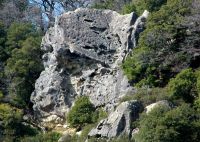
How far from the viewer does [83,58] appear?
3148 centimetres

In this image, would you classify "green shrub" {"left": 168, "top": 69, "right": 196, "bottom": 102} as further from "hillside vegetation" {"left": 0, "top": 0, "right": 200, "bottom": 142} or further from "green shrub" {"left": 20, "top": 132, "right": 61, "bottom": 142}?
"green shrub" {"left": 20, "top": 132, "right": 61, "bottom": 142}

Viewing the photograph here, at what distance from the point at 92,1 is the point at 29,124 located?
1854 cm

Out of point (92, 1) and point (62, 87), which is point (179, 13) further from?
point (92, 1)

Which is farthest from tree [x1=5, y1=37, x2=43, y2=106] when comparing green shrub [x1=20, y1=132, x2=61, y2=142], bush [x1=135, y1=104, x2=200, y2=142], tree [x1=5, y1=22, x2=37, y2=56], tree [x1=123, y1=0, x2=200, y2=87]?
bush [x1=135, y1=104, x2=200, y2=142]

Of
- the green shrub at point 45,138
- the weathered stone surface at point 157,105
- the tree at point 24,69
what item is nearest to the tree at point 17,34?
the tree at point 24,69

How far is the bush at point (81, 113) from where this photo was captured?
29391 mm

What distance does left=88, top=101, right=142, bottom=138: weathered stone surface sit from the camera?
25.0 meters

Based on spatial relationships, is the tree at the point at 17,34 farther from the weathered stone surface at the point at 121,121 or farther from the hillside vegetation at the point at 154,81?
the weathered stone surface at the point at 121,121

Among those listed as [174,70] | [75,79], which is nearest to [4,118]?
[75,79]

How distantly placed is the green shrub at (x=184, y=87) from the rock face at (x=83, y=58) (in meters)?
4.25

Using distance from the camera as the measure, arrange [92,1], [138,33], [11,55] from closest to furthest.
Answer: [138,33]
[11,55]
[92,1]

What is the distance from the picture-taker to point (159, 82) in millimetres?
28594

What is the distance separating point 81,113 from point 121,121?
4.67 m

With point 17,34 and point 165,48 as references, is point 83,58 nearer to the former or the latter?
point 165,48
